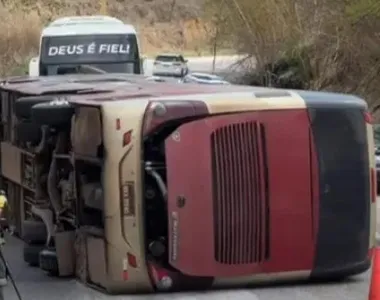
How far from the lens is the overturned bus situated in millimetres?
10586

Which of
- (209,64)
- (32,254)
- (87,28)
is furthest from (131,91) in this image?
(209,64)

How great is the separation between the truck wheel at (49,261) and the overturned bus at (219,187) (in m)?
0.58

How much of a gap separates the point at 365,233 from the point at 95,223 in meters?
2.60

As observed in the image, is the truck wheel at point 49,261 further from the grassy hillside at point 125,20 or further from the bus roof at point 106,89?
the grassy hillside at point 125,20

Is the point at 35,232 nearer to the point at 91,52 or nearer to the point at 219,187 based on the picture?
the point at 219,187

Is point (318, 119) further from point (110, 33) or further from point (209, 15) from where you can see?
point (209, 15)

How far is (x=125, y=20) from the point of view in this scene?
326 ft

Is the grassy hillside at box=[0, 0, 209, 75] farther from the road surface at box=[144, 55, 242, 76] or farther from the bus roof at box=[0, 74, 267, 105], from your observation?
the bus roof at box=[0, 74, 267, 105]

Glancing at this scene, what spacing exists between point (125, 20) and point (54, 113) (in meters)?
88.3

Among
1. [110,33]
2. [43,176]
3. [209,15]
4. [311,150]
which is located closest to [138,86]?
[43,176]

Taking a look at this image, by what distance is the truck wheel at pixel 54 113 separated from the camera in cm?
1166

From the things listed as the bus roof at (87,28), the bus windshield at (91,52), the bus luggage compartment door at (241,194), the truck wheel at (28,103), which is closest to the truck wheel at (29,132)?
the truck wheel at (28,103)

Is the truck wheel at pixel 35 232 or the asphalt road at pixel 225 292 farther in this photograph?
the truck wheel at pixel 35 232

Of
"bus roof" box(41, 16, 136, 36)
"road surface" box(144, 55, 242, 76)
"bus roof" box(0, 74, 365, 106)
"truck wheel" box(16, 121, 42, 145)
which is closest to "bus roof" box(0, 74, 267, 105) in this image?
"bus roof" box(0, 74, 365, 106)
